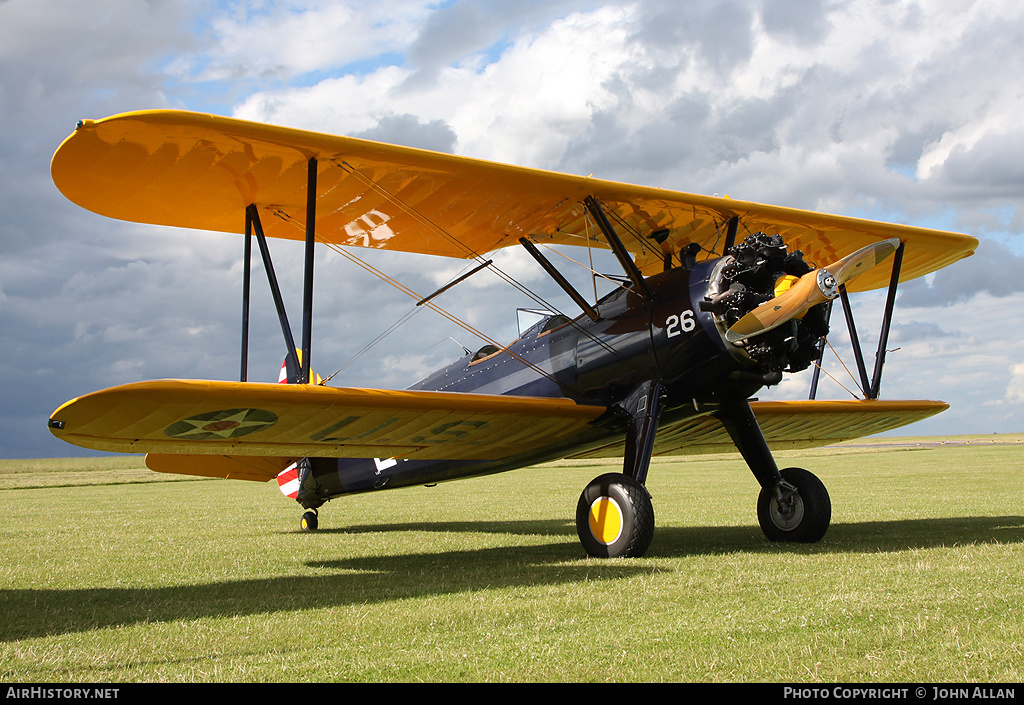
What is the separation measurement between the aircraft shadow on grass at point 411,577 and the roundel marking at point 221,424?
47.2 inches

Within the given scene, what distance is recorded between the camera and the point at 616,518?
20.6 ft

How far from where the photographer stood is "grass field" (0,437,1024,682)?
9.96 ft

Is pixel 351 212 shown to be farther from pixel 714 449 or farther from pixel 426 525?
pixel 714 449

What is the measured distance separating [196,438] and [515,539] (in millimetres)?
3882

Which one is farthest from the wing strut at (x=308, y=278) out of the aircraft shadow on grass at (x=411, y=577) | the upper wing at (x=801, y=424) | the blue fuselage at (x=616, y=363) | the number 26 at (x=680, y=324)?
the upper wing at (x=801, y=424)

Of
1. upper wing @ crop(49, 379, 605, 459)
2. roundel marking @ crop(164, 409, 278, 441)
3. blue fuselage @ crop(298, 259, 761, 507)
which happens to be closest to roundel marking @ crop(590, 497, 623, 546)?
upper wing @ crop(49, 379, 605, 459)

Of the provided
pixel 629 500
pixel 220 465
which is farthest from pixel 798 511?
pixel 220 465

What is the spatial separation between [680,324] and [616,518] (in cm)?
174

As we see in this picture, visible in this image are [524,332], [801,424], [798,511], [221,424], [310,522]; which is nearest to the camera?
[221,424]

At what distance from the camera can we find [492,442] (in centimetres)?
789

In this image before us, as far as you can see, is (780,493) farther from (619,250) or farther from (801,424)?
(619,250)

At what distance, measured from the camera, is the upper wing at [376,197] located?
619cm

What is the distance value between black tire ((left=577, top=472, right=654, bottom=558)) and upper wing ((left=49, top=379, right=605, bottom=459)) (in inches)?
35.6

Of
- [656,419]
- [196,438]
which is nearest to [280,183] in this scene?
[196,438]
